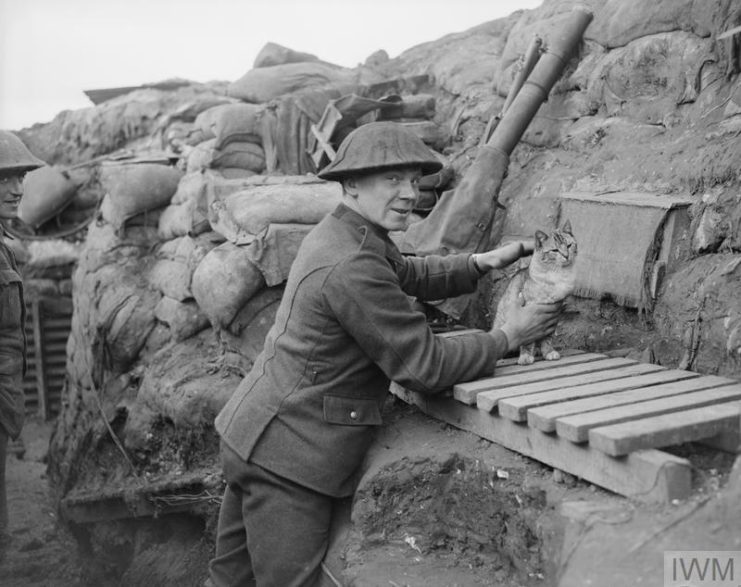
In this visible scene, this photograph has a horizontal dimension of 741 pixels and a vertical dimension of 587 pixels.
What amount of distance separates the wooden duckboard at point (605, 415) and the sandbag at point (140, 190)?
5121mm

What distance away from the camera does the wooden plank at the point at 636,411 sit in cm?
274

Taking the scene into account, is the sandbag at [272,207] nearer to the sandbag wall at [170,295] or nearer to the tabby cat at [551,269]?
the sandbag wall at [170,295]

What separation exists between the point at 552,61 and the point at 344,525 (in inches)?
143

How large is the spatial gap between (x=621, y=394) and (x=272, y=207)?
11.0 ft

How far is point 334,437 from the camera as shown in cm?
333

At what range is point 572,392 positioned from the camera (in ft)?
10.4

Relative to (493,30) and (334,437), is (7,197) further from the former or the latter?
(493,30)

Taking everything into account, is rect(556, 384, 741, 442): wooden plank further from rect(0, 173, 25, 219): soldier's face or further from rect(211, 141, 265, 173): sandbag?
rect(211, 141, 265, 173): sandbag

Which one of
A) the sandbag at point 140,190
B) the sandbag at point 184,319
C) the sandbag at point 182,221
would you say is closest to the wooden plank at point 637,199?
the sandbag at point 184,319

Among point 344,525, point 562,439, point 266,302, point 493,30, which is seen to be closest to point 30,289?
point 266,302

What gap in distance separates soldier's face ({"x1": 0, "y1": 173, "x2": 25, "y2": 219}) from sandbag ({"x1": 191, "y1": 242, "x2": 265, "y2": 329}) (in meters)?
1.44

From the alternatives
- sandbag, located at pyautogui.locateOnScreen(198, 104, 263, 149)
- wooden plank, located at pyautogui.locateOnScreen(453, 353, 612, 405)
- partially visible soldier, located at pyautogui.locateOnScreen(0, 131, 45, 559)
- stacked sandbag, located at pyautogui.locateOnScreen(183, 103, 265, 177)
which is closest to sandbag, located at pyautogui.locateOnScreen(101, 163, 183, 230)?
stacked sandbag, located at pyautogui.locateOnScreen(183, 103, 265, 177)

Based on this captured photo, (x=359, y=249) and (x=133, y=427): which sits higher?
(x=359, y=249)

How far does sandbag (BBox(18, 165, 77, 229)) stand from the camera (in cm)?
935
